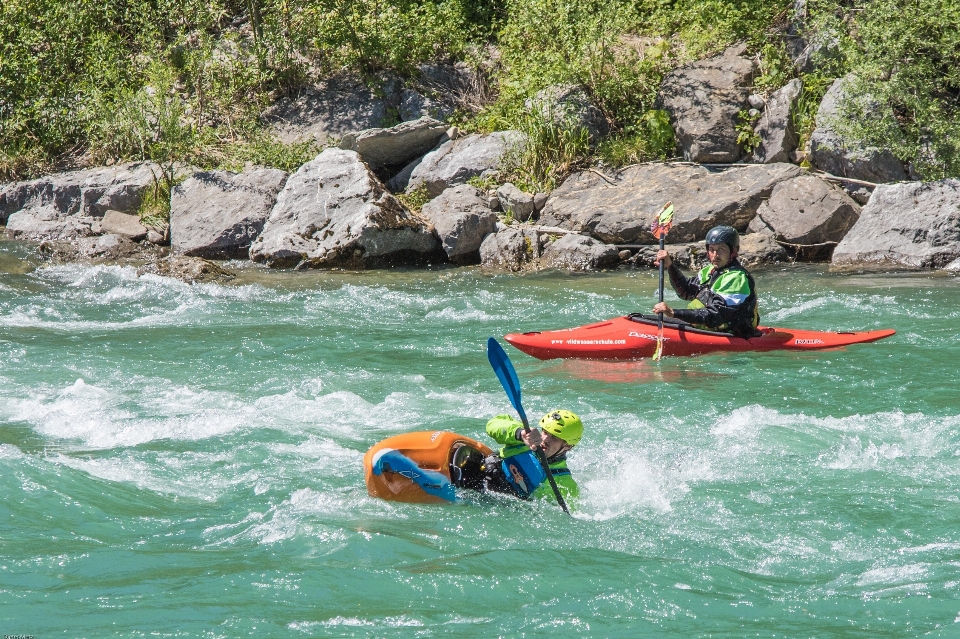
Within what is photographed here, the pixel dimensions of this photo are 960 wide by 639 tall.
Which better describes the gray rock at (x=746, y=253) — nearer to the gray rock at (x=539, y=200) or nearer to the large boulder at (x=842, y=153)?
the large boulder at (x=842, y=153)

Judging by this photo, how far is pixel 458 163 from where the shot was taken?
40.8ft

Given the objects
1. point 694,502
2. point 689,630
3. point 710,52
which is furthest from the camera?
point 710,52

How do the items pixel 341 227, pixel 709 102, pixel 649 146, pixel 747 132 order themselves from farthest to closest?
pixel 649 146
pixel 709 102
pixel 747 132
pixel 341 227

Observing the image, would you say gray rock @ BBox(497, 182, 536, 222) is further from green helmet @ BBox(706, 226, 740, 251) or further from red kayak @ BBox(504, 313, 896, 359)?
green helmet @ BBox(706, 226, 740, 251)

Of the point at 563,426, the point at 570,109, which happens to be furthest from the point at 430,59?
the point at 563,426

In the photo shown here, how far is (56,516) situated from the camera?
4.06 m

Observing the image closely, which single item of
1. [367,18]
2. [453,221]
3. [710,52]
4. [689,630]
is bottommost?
[689,630]

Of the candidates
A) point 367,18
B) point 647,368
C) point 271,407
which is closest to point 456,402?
point 271,407

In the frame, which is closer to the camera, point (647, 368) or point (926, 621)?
point (926, 621)

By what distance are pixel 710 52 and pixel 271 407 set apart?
9.02 metres

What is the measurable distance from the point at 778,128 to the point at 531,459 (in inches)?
335

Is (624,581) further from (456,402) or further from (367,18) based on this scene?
(367,18)

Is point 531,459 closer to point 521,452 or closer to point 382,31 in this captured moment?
point 521,452

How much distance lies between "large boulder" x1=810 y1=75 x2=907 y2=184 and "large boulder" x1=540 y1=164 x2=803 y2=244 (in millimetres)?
498
